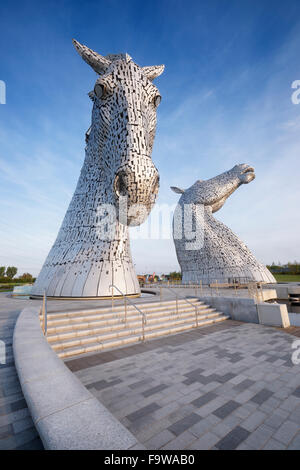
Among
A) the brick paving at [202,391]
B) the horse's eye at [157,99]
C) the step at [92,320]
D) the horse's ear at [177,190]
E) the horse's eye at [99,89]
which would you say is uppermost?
the horse's ear at [177,190]

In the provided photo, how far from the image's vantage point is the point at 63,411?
1.76m

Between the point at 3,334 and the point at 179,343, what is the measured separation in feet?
13.2

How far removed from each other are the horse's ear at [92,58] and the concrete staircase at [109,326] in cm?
1108

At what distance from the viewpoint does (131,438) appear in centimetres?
149

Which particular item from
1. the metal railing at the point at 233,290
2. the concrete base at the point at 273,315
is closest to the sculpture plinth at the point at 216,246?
the metal railing at the point at 233,290

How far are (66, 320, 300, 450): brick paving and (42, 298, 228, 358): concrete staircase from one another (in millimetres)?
404

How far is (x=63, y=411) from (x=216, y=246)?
757 inches

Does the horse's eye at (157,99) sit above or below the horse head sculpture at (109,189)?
above

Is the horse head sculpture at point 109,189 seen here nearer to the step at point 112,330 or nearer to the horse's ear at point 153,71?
the horse's ear at point 153,71

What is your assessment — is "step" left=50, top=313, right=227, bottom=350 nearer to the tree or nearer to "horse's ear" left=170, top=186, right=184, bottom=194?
"horse's ear" left=170, top=186, right=184, bottom=194

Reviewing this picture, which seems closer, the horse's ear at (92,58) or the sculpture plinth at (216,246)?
the horse's ear at (92,58)

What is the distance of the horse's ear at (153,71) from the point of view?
1091 centimetres

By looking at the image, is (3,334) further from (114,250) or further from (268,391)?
(114,250)

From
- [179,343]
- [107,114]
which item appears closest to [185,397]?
[179,343]
